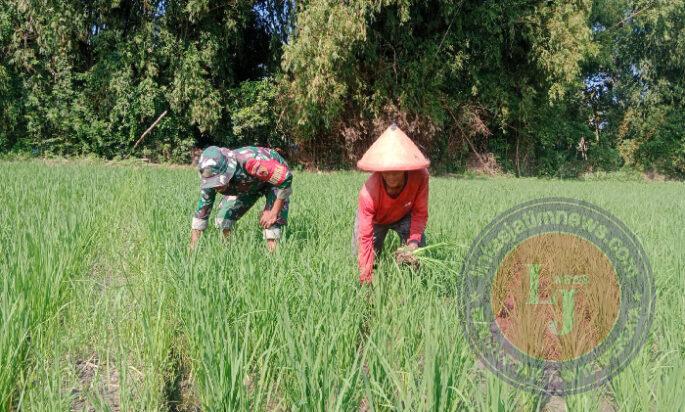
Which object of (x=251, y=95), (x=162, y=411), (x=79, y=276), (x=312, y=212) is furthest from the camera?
(x=251, y=95)

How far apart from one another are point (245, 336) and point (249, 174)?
6.49ft

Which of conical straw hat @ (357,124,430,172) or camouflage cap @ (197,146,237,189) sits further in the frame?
camouflage cap @ (197,146,237,189)

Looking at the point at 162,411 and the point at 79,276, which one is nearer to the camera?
the point at 162,411

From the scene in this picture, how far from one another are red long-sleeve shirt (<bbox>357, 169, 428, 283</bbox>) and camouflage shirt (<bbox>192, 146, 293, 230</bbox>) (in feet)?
2.37

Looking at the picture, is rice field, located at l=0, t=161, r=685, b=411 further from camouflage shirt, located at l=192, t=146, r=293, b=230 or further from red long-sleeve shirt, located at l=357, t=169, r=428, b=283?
camouflage shirt, located at l=192, t=146, r=293, b=230

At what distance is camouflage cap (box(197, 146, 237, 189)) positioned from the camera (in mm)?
2910

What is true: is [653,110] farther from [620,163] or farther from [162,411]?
[162,411]

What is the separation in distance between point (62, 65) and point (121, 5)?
2.03 meters

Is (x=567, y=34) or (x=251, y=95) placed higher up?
(x=567, y=34)

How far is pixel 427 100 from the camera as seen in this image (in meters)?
13.2

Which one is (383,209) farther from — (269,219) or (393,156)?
(269,219)

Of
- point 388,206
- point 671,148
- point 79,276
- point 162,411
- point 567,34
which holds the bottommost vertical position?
point 162,411

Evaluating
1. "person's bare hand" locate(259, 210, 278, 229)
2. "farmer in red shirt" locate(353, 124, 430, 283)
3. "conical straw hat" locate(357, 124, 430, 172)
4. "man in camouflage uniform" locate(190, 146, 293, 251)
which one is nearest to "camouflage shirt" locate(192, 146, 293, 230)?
"man in camouflage uniform" locate(190, 146, 293, 251)

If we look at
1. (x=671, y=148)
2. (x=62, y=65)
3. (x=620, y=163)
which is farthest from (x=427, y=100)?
(x=671, y=148)
